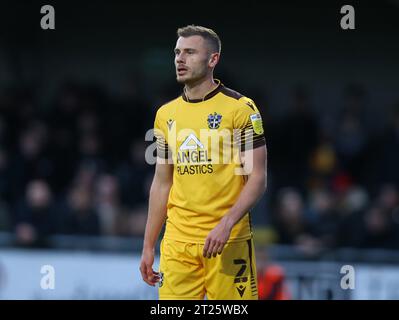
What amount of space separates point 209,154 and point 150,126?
7863 millimetres

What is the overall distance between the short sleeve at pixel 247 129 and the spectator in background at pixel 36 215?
6487 mm

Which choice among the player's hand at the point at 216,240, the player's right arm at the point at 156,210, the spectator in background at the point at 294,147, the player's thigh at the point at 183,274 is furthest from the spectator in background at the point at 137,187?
the player's hand at the point at 216,240

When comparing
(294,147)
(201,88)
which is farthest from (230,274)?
(294,147)

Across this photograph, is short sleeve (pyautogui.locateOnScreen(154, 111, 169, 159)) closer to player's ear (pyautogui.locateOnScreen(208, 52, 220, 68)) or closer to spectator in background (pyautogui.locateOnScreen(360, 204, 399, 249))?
player's ear (pyautogui.locateOnScreen(208, 52, 220, 68))

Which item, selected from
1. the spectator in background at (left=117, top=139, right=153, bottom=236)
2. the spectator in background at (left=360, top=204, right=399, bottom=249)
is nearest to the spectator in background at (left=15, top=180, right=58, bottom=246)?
the spectator in background at (left=117, top=139, right=153, bottom=236)

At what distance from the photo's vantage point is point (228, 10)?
15922 mm

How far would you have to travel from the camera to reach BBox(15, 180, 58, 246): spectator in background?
1275 cm

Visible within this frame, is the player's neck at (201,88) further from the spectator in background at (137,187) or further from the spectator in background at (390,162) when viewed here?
the spectator in background at (390,162)

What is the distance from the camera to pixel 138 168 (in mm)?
13820

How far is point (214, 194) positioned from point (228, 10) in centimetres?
966

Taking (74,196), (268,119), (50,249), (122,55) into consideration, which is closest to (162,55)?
(122,55)

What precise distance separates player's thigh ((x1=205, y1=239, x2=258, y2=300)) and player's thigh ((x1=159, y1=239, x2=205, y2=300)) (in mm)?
56

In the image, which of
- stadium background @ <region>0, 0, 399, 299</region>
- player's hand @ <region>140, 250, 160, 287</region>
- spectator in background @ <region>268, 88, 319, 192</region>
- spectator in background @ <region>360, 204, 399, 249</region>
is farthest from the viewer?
spectator in background @ <region>268, 88, 319, 192</region>

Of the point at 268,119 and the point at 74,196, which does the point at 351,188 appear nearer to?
the point at 268,119
